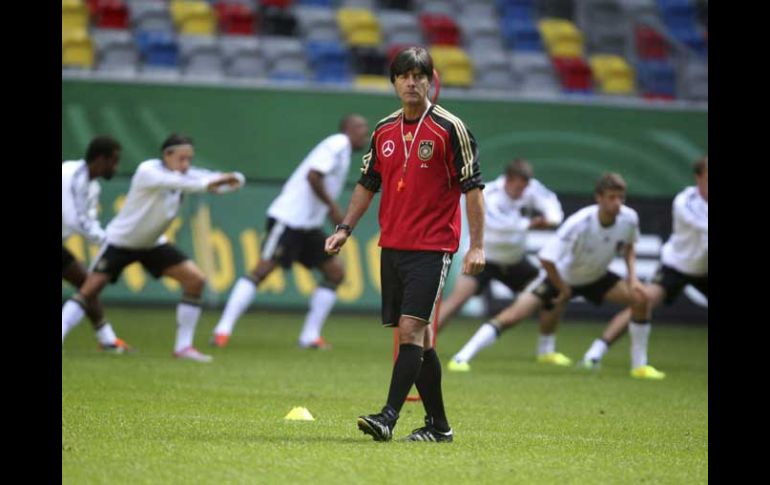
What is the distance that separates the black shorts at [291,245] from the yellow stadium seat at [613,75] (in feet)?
31.7

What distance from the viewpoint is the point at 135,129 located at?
20391 millimetres

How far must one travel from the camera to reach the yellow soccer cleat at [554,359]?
15.2 metres

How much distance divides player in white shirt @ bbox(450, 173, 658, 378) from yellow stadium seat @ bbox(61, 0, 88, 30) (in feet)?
34.8

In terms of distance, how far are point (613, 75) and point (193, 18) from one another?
7.01m

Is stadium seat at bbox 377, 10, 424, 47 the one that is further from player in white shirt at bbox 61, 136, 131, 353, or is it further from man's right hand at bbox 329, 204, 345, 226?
player in white shirt at bbox 61, 136, 131, 353

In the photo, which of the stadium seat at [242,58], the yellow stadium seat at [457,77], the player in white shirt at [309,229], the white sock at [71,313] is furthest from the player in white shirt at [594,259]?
the stadium seat at [242,58]

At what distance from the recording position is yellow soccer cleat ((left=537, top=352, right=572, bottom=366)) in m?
15.2

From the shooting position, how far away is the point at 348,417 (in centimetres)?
957

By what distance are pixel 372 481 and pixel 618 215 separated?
7.85 m

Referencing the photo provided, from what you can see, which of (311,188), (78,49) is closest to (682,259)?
(311,188)

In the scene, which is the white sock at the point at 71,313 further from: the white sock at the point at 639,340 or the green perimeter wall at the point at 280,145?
the green perimeter wall at the point at 280,145
